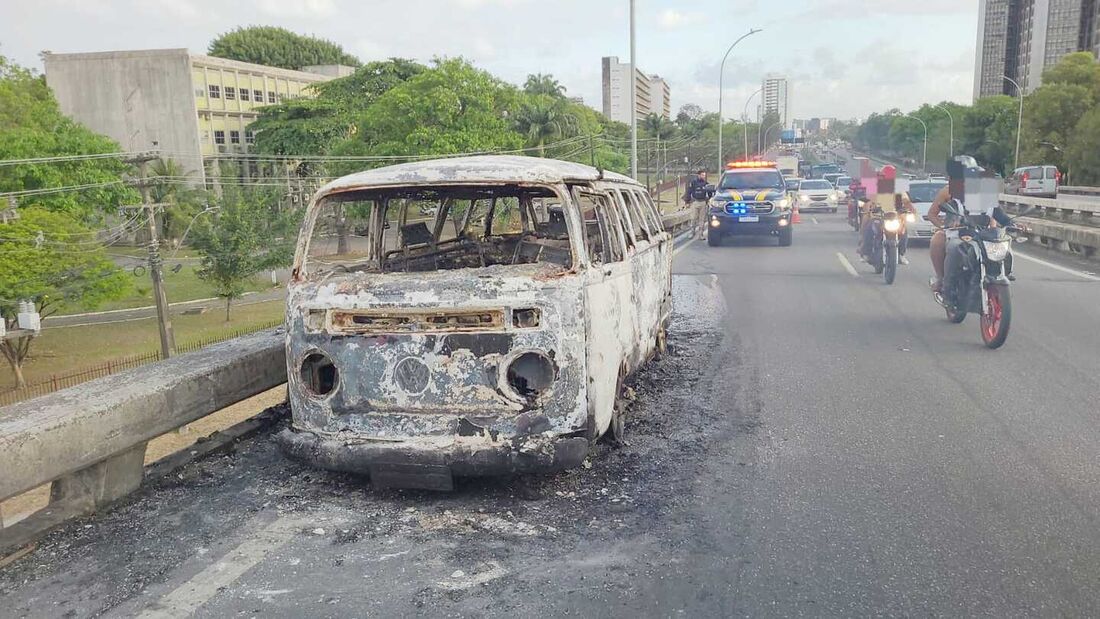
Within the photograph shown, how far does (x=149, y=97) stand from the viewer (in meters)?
60.2

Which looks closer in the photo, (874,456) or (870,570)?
(870,570)

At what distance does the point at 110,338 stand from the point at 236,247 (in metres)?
6.50

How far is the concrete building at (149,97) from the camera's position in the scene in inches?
2349

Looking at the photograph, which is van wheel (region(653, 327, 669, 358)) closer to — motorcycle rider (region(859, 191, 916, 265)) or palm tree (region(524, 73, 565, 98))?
motorcycle rider (region(859, 191, 916, 265))

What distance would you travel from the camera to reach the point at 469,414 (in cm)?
436

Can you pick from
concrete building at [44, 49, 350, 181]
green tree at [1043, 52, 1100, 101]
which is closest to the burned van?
concrete building at [44, 49, 350, 181]

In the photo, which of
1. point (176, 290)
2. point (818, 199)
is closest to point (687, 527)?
point (818, 199)

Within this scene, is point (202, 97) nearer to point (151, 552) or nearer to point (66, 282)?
point (66, 282)

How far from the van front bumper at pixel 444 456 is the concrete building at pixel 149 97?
A: 6043cm

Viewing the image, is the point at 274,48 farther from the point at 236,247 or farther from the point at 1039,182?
the point at 1039,182

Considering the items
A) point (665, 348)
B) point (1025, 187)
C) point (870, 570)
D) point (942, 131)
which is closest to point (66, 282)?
point (665, 348)

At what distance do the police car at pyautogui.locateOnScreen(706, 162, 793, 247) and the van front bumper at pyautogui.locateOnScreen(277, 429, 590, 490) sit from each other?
646 inches

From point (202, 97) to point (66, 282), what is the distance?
35156mm

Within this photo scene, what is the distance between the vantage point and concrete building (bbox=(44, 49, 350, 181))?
59.7m
